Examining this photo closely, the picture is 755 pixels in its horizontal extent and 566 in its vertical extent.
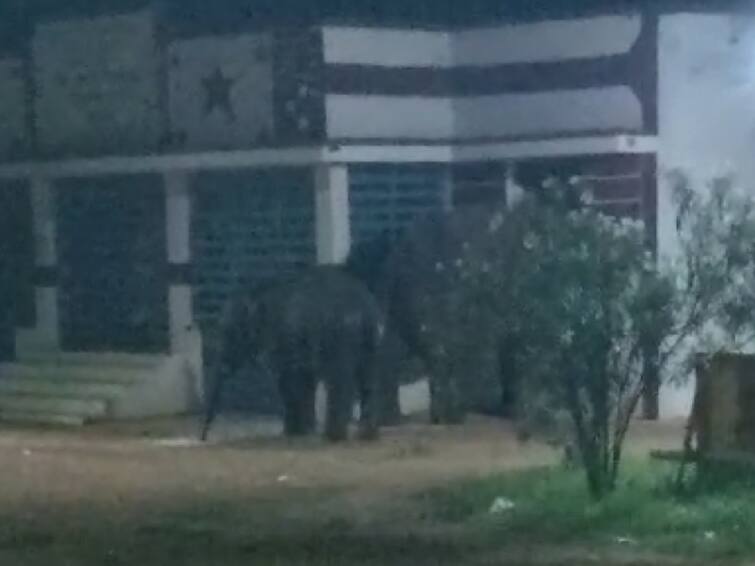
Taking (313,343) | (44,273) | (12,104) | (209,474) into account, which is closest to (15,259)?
(44,273)

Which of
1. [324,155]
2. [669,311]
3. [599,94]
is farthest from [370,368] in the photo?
Answer: [669,311]

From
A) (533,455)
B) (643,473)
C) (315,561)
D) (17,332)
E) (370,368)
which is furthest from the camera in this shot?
(17,332)

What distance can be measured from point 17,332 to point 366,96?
525cm

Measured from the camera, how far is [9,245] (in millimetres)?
22453

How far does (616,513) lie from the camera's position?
12.8 meters

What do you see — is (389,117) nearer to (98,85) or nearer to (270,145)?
(270,145)

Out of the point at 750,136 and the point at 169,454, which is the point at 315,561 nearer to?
the point at 169,454

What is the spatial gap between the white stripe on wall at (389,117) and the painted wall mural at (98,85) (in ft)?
7.22

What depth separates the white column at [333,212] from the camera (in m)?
19.2

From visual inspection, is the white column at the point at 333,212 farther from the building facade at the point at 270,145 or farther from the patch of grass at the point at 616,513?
the patch of grass at the point at 616,513

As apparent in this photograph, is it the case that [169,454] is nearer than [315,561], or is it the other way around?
[315,561]

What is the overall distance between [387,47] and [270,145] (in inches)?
55.9

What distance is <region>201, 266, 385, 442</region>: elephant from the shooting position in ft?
59.2

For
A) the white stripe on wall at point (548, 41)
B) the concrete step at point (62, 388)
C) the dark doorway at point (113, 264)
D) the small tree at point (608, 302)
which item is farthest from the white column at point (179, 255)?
the small tree at point (608, 302)
